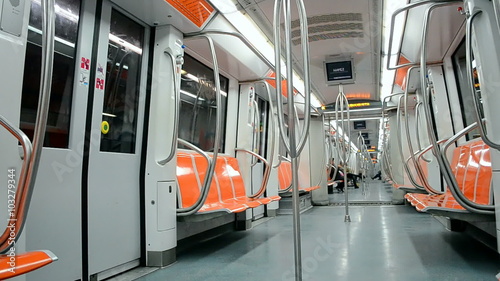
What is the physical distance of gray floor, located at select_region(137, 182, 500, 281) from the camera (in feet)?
8.75

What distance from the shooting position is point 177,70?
3297 millimetres

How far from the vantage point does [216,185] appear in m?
4.46

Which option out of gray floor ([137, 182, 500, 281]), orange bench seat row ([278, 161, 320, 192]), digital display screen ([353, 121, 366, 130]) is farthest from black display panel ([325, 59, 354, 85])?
digital display screen ([353, 121, 366, 130])

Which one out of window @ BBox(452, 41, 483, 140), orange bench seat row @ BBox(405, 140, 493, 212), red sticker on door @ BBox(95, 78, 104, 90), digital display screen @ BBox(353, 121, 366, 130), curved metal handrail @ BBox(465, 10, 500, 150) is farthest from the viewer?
digital display screen @ BBox(353, 121, 366, 130)

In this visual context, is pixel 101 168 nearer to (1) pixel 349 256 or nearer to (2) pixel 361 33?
(1) pixel 349 256

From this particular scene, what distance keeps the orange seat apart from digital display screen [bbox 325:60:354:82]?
5.40 m

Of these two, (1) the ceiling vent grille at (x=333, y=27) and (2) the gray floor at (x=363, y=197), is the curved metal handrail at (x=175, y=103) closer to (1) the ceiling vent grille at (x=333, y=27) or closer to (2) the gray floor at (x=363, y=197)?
(1) the ceiling vent grille at (x=333, y=27)

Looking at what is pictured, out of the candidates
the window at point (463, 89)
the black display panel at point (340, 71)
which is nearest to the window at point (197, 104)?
the black display panel at point (340, 71)

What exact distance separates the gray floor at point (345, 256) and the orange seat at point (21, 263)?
4.40ft

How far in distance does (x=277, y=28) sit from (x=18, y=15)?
136cm

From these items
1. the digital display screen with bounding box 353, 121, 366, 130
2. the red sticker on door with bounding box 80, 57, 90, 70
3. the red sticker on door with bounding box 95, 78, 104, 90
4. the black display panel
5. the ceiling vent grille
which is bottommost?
the red sticker on door with bounding box 95, 78, 104, 90

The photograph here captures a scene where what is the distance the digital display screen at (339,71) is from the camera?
5.93 meters

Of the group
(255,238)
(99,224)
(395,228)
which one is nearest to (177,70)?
(99,224)

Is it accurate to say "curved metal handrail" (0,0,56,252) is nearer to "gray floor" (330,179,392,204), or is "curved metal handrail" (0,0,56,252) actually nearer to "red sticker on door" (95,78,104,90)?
"red sticker on door" (95,78,104,90)
